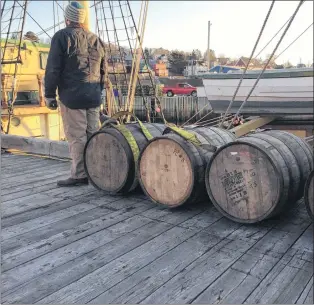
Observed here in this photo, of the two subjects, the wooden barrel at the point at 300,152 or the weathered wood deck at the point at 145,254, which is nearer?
the weathered wood deck at the point at 145,254

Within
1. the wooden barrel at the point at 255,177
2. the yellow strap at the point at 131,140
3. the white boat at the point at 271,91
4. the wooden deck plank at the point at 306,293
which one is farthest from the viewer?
the yellow strap at the point at 131,140

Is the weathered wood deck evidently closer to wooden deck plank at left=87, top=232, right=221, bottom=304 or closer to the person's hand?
wooden deck plank at left=87, top=232, right=221, bottom=304

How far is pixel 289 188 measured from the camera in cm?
290

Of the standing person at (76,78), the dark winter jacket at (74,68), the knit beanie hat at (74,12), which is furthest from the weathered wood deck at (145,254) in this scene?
the knit beanie hat at (74,12)

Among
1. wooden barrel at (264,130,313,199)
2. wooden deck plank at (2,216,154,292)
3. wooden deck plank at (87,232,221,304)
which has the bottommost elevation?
wooden deck plank at (87,232,221,304)

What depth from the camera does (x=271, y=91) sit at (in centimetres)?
300

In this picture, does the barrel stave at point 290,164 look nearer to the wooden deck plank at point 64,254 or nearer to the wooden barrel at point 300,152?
the wooden barrel at point 300,152

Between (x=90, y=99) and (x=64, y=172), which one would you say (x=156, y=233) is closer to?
(x=90, y=99)

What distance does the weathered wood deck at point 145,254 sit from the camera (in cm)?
211

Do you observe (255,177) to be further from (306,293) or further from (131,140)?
(131,140)

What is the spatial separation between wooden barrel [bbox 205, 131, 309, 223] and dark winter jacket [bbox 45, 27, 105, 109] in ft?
5.61

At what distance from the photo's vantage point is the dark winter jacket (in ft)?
13.0

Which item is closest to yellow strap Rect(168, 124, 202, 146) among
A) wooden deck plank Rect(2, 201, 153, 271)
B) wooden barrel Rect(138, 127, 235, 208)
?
wooden barrel Rect(138, 127, 235, 208)

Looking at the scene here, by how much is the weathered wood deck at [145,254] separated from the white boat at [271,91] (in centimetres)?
95
